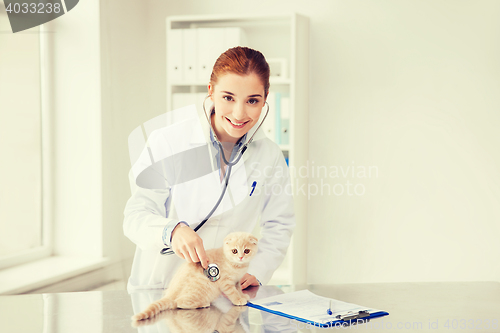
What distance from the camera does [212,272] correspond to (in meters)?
0.88

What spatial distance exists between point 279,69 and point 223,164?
1.30 m

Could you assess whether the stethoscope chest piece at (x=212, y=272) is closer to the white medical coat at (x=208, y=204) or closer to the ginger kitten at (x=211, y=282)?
the ginger kitten at (x=211, y=282)

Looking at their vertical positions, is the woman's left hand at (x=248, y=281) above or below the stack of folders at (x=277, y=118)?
below

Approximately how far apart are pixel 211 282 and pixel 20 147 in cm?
152

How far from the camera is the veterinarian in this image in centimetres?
109

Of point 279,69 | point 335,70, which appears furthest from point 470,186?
point 279,69

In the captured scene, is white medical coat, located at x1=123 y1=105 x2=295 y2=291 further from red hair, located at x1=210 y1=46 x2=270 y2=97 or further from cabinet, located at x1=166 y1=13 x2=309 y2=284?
cabinet, located at x1=166 y1=13 x2=309 y2=284

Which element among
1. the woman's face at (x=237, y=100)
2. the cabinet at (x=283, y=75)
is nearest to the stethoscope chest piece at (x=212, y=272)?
the woman's face at (x=237, y=100)

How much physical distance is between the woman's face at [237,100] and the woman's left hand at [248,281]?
397mm

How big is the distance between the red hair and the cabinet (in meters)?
1.11

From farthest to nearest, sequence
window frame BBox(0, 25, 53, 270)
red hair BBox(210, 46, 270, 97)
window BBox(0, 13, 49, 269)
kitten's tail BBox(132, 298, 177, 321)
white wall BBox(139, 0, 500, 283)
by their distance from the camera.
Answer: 1. white wall BBox(139, 0, 500, 283)
2. window frame BBox(0, 25, 53, 270)
3. window BBox(0, 13, 49, 269)
4. red hair BBox(210, 46, 270, 97)
5. kitten's tail BBox(132, 298, 177, 321)

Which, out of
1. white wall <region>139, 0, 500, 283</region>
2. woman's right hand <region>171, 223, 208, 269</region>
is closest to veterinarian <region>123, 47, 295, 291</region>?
woman's right hand <region>171, 223, 208, 269</region>

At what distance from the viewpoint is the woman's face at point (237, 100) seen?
3.56 feet

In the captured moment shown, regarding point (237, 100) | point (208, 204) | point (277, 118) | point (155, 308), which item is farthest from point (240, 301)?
point (277, 118)
